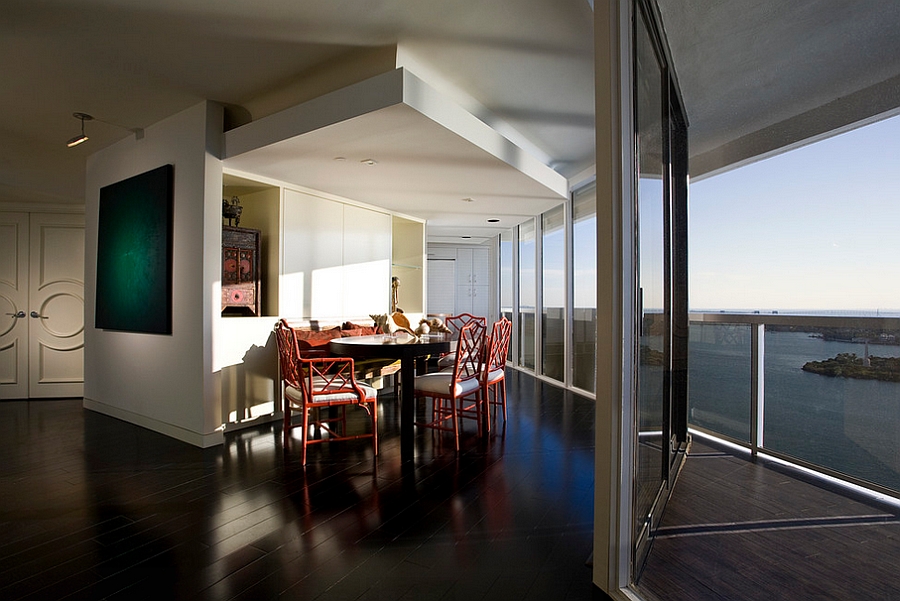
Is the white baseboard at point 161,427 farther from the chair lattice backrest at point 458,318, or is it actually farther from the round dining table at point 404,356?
the chair lattice backrest at point 458,318

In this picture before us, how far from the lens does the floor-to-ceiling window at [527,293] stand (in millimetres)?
6914

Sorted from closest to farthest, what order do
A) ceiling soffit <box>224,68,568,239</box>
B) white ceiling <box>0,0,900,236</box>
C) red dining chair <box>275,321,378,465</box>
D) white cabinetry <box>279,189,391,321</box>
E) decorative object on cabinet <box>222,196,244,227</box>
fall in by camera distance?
white ceiling <box>0,0,900,236</box>
ceiling soffit <box>224,68,568,239</box>
red dining chair <box>275,321,378,465</box>
decorative object on cabinet <box>222,196,244,227</box>
white cabinetry <box>279,189,391,321</box>

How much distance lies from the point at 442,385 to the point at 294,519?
1480 millimetres

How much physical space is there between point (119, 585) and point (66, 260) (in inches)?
225

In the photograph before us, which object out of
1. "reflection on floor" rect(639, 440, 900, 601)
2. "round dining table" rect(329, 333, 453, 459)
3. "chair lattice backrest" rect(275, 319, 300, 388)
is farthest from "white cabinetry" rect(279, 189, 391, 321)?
"reflection on floor" rect(639, 440, 900, 601)

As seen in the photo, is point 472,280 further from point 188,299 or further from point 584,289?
point 188,299

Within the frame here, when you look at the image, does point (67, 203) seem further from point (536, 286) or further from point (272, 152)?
point (536, 286)

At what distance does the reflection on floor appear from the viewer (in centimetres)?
100

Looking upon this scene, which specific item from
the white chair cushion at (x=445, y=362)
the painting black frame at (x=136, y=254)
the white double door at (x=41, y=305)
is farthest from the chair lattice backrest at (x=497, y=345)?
the white double door at (x=41, y=305)

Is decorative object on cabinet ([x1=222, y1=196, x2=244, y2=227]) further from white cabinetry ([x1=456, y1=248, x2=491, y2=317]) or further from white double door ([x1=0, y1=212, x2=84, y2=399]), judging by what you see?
white cabinetry ([x1=456, y1=248, x2=491, y2=317])

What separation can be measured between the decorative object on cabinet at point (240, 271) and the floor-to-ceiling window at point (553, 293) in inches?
139

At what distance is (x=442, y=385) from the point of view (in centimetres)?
358

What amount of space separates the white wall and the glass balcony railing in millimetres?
3415

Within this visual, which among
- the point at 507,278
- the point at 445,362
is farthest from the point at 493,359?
the point at 507,278
